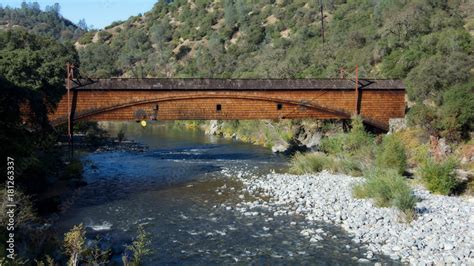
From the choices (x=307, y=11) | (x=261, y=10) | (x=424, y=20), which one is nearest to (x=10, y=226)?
(x=424, y=20)

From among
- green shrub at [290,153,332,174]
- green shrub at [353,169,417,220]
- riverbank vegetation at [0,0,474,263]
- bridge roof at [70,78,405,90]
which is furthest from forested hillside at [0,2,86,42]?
green shrub at [353,169,417,220]

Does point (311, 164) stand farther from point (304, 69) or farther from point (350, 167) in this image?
point (304, 69)

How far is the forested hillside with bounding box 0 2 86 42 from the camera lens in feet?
438

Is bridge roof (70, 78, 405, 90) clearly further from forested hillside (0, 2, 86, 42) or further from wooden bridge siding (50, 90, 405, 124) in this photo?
forested hillside (0, 2, 86, 42)

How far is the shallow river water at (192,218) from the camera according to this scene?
39.1ft

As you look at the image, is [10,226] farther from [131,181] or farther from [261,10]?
[261,10]

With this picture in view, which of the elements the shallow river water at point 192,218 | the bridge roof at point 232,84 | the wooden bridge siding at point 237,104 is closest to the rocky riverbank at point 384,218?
the shallow river water at point 192,218

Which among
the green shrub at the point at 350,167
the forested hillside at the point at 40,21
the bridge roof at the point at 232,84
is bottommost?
the green shrub at the point at 350,167

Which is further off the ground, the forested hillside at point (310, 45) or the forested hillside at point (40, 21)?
the forested hillside at point (40, 21)

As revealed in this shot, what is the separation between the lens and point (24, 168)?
14086 millimetres

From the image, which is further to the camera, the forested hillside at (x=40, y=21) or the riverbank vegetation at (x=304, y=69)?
the forested hillside at (x=40, y=21)

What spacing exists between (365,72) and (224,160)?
14.9 m

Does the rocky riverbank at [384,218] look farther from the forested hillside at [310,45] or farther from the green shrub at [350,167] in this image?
the forested hillside at [310,45]

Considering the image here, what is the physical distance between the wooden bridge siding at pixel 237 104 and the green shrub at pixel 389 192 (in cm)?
977
